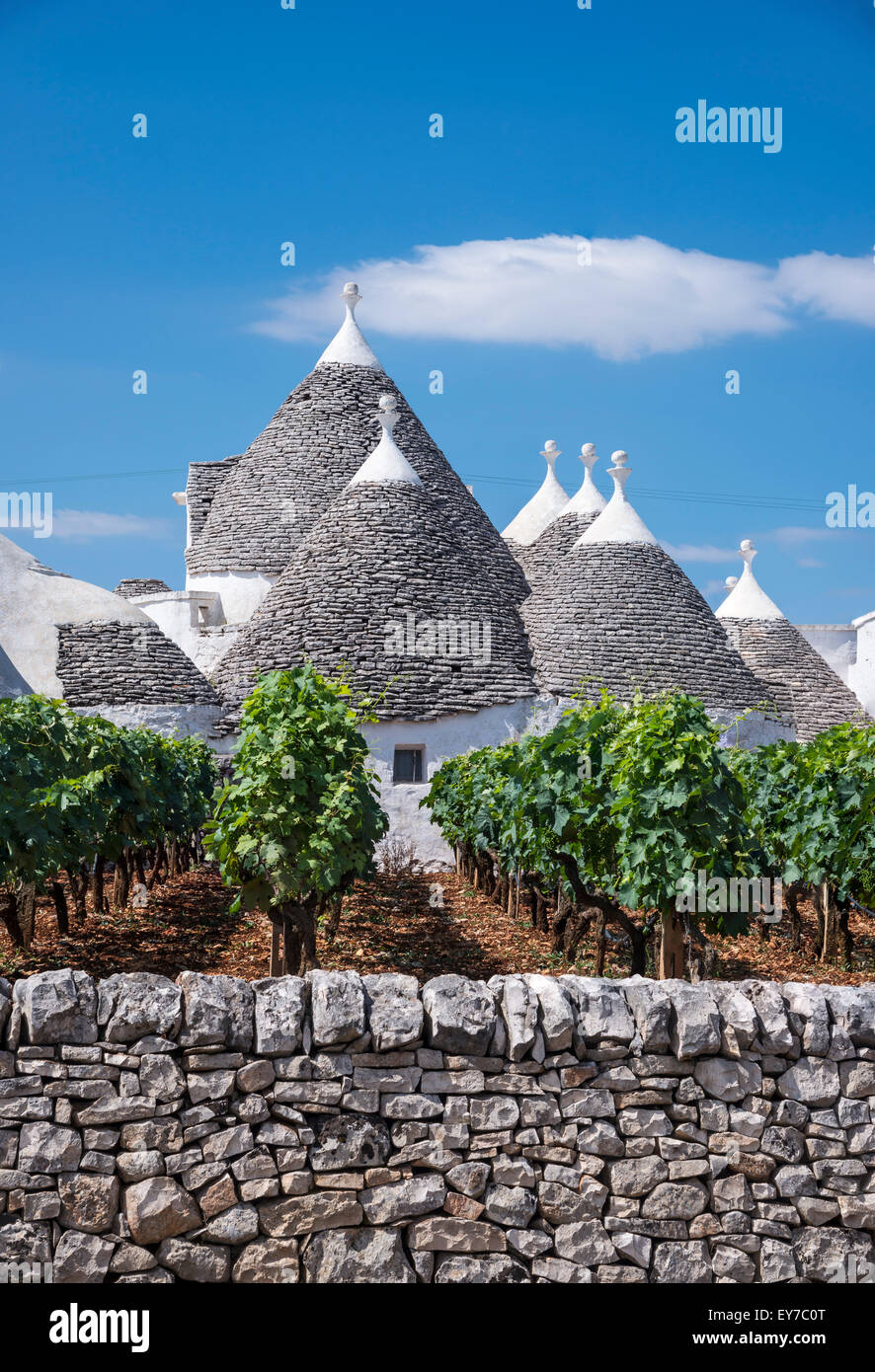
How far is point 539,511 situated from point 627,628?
35.4 feet

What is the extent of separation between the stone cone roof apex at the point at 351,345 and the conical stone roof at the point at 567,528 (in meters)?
6.01

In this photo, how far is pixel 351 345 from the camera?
100 feet

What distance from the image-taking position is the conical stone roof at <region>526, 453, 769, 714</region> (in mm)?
23766

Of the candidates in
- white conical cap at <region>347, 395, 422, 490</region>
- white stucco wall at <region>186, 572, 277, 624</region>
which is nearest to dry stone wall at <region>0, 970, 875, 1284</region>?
white conical cap at <region>347, 395, 422, 490</region>

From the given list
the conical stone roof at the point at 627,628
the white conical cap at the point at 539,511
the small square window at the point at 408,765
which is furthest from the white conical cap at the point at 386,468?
the white conical cap at the point at 539,511

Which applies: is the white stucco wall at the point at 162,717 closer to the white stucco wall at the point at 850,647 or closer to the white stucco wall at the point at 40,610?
the white stucco wall at the point at 40,610

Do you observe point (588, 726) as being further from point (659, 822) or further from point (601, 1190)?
point (601, 1190)

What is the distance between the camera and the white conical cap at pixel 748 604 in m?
31.9

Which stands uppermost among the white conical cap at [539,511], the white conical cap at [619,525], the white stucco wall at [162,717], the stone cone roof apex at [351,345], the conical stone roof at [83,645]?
the stone cone roof apex at [351,345]

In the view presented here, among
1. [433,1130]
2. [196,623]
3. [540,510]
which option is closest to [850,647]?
[540,510]

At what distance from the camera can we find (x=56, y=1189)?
4742 millimetres

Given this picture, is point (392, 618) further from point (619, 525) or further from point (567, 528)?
point (567, 528)
